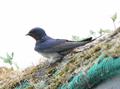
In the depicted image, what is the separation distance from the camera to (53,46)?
23.2 ft

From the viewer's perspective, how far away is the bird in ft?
22.4

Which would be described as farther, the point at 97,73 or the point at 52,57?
the point at 52,57

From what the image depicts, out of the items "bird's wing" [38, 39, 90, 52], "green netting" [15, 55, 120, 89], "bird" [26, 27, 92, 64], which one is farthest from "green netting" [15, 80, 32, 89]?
"green netting" [15, 55, 120, 89]

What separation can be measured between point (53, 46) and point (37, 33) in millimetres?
532

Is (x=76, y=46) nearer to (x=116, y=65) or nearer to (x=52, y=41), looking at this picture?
(x=52, y=41)

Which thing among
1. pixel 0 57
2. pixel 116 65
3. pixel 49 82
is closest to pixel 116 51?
pixel 116 65

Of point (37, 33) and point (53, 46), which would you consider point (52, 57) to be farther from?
point (37, 33)

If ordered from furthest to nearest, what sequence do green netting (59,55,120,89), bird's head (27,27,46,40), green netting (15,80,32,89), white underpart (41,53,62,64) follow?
1. bird's head (27,27,46,40)
2. white underpart (41,53,62,64)
3. green netting (15,80,32,89)
4. green netting (59,55,120,89)

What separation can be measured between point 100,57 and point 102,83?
0.98 feet

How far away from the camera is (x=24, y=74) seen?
22.7ft

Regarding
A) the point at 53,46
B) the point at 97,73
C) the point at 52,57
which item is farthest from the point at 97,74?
the point at 53,46

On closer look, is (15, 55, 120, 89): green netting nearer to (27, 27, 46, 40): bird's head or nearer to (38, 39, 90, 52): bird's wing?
(38, 39, 90, 52): bird's wing

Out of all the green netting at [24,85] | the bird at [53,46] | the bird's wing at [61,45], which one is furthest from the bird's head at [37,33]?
the green netting at [24,85]

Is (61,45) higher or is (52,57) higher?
(61,45)
